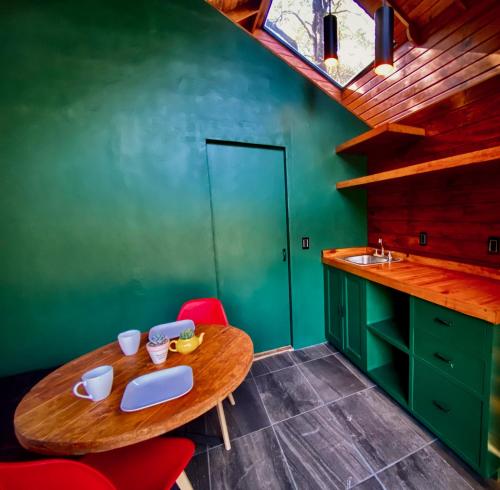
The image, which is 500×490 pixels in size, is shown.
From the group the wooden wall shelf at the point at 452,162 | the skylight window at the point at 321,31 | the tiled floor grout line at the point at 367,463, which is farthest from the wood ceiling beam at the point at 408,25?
the tiled floor grout line at the point at 367,463

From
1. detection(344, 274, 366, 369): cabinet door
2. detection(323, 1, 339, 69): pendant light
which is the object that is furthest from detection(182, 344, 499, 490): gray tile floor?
detection(323, 1, 339, 69): pendant light

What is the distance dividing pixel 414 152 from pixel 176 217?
226cm

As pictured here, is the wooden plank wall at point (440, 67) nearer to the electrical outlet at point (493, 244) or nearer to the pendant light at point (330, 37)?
the pendant light at point (330, 37)

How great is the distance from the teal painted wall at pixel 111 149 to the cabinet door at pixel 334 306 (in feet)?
4.12

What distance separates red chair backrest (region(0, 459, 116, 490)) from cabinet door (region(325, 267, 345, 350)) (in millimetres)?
2143

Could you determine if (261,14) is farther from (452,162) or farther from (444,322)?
(444,322)

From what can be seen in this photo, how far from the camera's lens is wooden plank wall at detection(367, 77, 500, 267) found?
1635mm

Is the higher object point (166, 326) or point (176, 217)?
point (176, 217)

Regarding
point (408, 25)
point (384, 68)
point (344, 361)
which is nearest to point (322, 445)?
point (344, 361)

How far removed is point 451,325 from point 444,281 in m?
0.40

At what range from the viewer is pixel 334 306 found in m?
2.49

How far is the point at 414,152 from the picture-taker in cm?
219

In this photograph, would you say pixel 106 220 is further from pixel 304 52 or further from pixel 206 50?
pixel 304 52

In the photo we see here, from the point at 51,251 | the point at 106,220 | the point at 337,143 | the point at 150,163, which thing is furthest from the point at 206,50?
the point at 51,251
